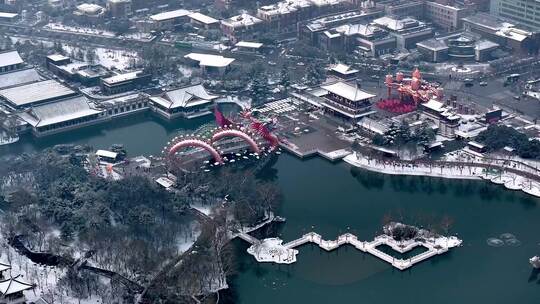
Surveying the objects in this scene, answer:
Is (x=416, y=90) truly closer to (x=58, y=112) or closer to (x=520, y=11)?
(x=520, y=11)

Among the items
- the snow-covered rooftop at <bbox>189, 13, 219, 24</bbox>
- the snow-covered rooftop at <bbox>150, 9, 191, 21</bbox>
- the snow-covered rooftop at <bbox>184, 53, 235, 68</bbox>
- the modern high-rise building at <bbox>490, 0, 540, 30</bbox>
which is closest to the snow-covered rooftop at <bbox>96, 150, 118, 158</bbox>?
the snow-covered rooftop at <bbox>184, 53, 235, 68</bbox>

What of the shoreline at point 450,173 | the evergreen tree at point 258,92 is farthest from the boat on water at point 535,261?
the evergreen tree at point 258,92

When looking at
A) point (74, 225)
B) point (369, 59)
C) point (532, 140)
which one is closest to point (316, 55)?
point (369, 59)

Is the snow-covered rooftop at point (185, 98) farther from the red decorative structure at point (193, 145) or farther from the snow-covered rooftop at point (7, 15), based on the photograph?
the snow-covered rooftop at point (7, 15)

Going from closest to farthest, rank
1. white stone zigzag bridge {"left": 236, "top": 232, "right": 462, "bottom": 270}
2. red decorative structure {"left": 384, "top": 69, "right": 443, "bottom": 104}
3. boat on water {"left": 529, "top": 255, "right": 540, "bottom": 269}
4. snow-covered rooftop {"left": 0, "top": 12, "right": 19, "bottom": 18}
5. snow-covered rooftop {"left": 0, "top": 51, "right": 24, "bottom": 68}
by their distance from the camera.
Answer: boat on water {"left": 529, "top": 255, "right": 540, "bottom": 269}
white stone zigzag bridge {"left": 236, "top": 232, "right": 462, "bottom": 270}
red decorative structure {"left": 384, "top": 69, "right": 443, "bottom": 104}
snow-covered rooftop {"left": 0, "top": 51, "right": 24, "bottom": 68}
snow-covered rooftop {"left": 0, "top": 12, "right": 19, "bottom": 18}

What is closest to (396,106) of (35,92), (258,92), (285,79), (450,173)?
(285,79)

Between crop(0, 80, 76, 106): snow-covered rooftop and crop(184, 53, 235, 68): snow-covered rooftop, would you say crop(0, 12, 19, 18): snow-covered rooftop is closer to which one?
crop(0, 80, 76, 106): snow-covered rooftop

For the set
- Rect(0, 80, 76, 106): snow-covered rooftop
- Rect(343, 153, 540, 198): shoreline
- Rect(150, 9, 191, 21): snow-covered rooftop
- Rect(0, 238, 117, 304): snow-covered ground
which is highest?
Rect(150, 9, 191, 21): snow-covered rooftop
